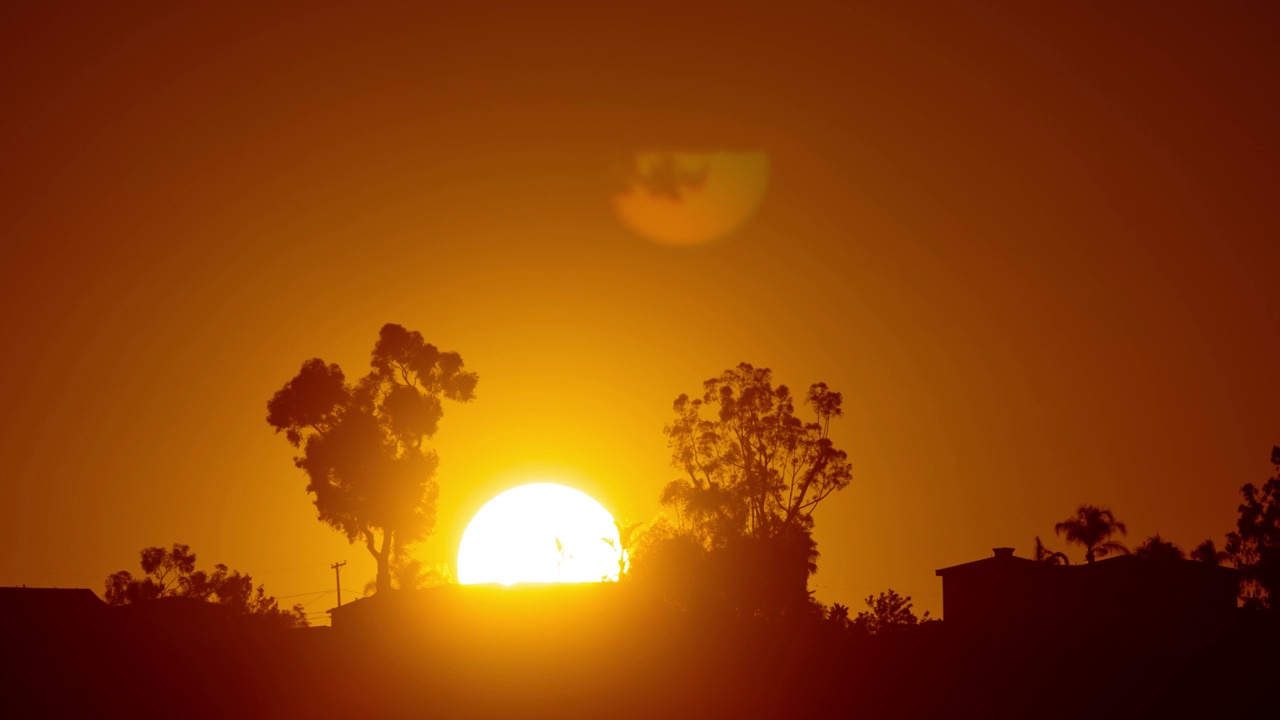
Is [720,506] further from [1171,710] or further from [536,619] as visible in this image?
[1171,710]

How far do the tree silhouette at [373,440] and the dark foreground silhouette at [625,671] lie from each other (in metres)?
15.7

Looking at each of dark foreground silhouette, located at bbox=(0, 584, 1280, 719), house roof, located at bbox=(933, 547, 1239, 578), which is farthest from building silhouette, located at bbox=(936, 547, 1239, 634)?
dark foreground silhouette, located at bbox=(0, 584, 1280, 719)

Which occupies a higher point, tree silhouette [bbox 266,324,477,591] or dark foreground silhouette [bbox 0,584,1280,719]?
tree silhouette [bbox 266,324,477,591]

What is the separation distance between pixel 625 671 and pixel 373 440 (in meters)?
24.7

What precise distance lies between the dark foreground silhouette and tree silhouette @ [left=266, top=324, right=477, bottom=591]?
15683mm

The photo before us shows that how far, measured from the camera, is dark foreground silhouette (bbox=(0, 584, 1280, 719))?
37.7 meters

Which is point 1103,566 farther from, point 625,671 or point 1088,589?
point 625,671

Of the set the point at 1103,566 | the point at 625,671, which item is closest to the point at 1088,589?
the point at 1103,566

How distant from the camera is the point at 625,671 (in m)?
42.2

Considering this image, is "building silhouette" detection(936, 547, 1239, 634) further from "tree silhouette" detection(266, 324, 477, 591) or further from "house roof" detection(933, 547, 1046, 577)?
"tree silhouette" detection(266, 324, 477, 591)

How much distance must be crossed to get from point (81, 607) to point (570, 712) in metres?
51.6

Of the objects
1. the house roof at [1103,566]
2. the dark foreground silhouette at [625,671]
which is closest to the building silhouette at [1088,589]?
the house roof at [1103,566]

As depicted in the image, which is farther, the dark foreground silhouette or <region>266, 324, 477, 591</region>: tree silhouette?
<region>266, 324, 477, 591</region>: tree silhouette

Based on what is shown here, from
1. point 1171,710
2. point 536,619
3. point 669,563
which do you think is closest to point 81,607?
point 669,563
